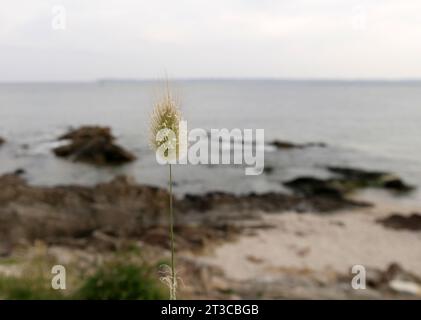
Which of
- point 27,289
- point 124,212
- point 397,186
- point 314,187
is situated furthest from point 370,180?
point 27,289

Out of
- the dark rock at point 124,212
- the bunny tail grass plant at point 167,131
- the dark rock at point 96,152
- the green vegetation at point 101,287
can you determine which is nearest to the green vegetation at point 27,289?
the green vegetation at point 101,287

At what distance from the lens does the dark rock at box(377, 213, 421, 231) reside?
17344 millimetres

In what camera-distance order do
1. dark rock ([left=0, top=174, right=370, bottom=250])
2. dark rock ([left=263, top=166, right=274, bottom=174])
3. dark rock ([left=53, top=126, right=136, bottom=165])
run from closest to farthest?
dark rock ([left=0, top=174, right=370, bottom=250]) < dark rock ([left=263, top=166, right=274, bottom=174]) < dark rock ([left=53, top=126, right=136, bottom=165])

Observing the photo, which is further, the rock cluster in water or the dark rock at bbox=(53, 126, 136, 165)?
the dark rock at bbox=(53, 126, 136, 165)

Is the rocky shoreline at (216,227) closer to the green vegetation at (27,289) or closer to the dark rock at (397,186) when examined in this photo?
the dark rock at (397,186)

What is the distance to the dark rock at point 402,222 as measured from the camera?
683 inches

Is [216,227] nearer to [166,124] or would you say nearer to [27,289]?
[27,289]

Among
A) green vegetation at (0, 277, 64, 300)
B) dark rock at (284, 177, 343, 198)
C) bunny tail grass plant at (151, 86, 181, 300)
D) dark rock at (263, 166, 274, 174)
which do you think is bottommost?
green vegetation at (0, 277, 64, 300)

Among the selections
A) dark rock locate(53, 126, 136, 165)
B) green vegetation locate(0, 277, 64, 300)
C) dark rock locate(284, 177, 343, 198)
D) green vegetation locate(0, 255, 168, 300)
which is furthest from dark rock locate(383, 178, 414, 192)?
green vegetation locate(0, 277, 64, 300)

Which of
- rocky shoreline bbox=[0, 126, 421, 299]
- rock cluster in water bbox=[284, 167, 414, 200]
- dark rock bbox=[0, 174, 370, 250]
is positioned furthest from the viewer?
rock cluster in water bbox=[284, 167, 414, 200]

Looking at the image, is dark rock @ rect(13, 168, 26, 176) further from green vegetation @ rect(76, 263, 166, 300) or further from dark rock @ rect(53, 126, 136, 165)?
green vegetation @ rect(76, 263, 166, 300)

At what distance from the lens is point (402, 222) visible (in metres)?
17.8

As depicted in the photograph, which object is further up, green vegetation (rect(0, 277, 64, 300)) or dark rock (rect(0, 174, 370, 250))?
dark rock (rect(0, 174, 370, 250))

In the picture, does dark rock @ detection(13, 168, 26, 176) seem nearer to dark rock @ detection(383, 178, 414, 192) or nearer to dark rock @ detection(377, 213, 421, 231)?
dark rock @ detection(377, 213, 421, 231)
